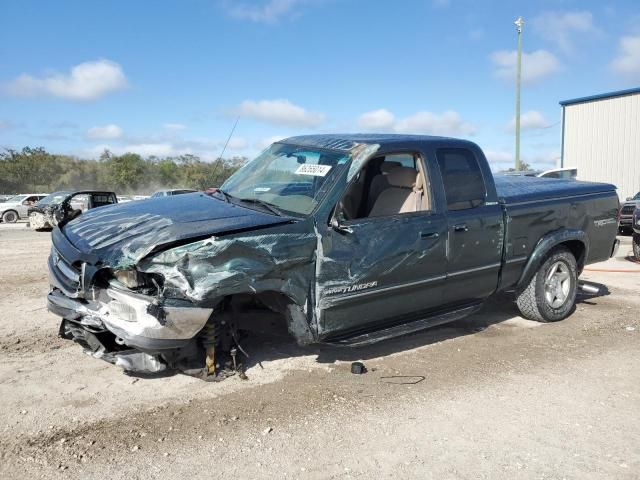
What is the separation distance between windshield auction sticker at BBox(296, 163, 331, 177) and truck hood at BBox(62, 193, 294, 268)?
62cm

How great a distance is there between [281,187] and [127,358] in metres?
1.82

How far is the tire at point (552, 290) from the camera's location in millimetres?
5859

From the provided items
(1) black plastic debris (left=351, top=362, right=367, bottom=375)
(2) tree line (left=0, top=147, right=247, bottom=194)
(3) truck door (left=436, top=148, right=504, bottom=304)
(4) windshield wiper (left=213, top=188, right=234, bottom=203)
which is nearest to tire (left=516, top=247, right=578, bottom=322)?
(3) truck door (left=436, top=148, right=504, bottom=304)

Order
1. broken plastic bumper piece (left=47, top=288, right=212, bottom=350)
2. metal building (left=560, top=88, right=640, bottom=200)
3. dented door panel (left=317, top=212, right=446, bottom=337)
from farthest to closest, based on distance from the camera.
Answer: metal building (left=560, top=88, right=640, bottom=200), dented door panel (left=317, top=212, right=446, bottom=337), broken plastic bumper piece (left=47, top=288, right=212, bottom=350)

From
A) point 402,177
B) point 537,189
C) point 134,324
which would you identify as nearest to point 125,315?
point 134,324

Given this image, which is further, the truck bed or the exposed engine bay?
the truck bed

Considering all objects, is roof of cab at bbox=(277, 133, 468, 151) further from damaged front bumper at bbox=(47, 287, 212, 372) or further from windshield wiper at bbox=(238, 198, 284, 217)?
damaged front bumper at bbox=(47, 287, 212, 372)

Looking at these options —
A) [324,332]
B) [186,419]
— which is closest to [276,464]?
Answer: [186,419]

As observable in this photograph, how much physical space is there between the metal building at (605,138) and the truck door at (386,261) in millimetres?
24894

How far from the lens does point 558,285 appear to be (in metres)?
6.08

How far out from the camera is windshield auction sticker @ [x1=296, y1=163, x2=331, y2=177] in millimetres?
4423

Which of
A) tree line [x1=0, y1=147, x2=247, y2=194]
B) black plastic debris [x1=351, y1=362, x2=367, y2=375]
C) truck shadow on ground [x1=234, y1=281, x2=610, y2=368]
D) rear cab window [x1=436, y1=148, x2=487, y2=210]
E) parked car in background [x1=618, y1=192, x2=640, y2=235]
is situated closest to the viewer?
black plastic debris [x1=351, y1=362, x2=367, y2=375]

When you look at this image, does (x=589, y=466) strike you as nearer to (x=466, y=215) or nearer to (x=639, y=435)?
(x=639, y=435)

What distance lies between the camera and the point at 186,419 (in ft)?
11.6
